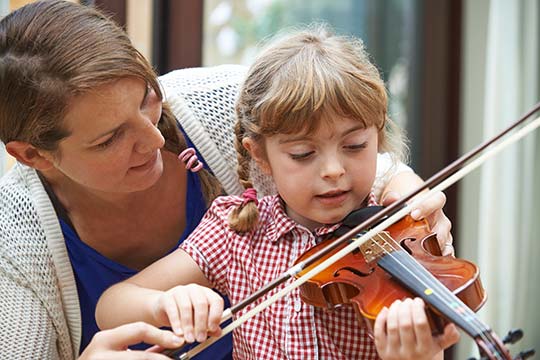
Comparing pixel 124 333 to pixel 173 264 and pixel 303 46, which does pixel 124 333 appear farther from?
pixel 303 46

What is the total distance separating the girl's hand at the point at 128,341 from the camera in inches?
44.8

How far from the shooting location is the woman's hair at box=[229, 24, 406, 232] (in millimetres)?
1259

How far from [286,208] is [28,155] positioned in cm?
40

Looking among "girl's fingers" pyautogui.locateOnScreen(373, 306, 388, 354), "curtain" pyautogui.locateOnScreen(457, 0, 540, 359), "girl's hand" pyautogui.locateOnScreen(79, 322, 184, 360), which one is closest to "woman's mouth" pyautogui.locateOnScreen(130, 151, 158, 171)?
"girl's hand" pyautogui.locateOnScreen(79, 322, 184, 360)

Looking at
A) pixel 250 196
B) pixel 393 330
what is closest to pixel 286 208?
pixel 250 196

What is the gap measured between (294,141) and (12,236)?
20.0 inches

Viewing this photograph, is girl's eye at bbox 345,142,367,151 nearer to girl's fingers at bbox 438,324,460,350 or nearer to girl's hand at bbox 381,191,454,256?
girl's hand at bbox 381,191,454,256

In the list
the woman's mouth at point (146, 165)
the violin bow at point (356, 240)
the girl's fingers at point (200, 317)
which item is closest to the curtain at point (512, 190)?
the woman's mouth at point (146, 165)

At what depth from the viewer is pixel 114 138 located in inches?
54.0

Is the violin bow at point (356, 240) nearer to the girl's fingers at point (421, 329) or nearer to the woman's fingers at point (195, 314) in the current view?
the woman's fingers at point (195, 314)

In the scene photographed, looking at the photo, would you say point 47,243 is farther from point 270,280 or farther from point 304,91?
point 304,91

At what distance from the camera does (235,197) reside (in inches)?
56.4

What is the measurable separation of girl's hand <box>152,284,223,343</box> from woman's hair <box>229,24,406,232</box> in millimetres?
223

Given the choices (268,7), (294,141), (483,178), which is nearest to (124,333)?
(294,141)
